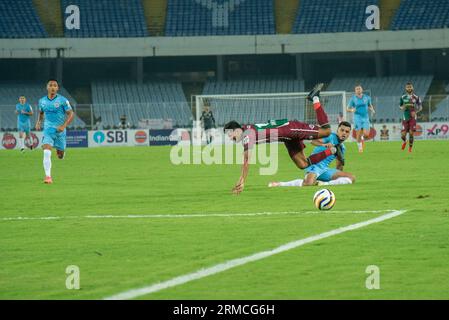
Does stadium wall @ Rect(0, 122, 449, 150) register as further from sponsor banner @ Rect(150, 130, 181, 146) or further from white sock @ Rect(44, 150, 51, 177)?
white sock @ Rect(44, 150, 51, 177)

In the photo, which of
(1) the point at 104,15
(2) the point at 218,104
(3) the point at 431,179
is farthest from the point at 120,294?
(1) the point at 104,15

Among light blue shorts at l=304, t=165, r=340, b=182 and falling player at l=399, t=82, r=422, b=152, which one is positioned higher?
falling player at l=399, t=82, r=422, b=152

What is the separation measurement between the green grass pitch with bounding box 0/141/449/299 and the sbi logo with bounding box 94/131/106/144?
96.4ft

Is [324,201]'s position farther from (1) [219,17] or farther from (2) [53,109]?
(1) [219,17]

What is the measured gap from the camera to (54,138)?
22281mm

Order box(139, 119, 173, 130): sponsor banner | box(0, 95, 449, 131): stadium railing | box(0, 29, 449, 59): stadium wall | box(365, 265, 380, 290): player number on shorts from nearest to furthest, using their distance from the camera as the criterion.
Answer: box(365, 265, 380, 290): player number on shorts < box(0, 95, 449, 131): stadium railing < box(139, 119, 173, 130): sponsor banner < box(0, 29, 449, 59): stadium wall

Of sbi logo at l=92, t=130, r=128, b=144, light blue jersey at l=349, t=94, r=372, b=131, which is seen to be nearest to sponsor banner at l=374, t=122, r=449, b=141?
sbi logo at l=92, t=130, r=128, b=144

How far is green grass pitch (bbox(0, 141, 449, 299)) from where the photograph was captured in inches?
319

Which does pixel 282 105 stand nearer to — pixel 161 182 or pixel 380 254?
pixel 161 182

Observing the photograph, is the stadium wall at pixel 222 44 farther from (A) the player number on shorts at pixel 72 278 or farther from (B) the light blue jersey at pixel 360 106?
(A) the player number on shorts at pixel 72 278

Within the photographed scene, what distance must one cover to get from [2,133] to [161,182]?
2967 cm

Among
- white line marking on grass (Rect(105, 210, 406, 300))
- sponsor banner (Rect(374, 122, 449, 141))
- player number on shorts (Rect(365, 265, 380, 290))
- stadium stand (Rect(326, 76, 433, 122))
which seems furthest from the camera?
stadium stand (Rect(326, 76, 433, 122))

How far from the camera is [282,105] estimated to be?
2104 inches

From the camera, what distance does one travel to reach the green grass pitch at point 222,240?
8109 mm
